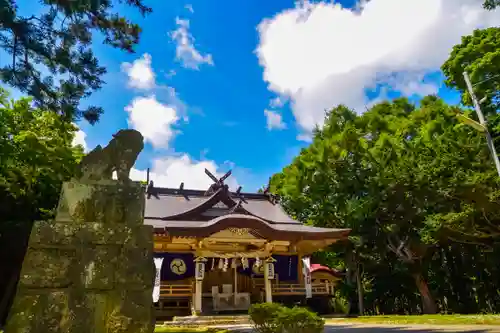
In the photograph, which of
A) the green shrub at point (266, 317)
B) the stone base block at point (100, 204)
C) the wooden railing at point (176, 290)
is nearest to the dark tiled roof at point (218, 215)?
the wooden railing at point (176, 290)

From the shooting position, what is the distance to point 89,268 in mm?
4227

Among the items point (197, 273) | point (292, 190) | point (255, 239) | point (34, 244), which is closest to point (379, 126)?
point (292, 190)

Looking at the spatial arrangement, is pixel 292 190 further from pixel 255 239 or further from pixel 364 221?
pixel 255 239

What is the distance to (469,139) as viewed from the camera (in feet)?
61.7

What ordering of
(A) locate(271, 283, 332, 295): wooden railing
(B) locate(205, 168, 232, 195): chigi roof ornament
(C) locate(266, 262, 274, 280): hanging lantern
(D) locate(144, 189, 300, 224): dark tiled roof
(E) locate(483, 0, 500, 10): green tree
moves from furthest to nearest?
(B) locate(205, 168, 232, 195): chigi roof ornament, (D) locate(144, 189, 300, 224): dark tiled roof, (A) locate(271, 283, 332, 295): wooden railing, (C) locate(266, 262, 274, 280): hanging lantern, (E) locate(483, 0, 500, 10): green tree

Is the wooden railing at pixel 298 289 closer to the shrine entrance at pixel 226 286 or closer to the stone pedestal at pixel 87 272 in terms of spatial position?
the shrine entrance at pixel 226 286

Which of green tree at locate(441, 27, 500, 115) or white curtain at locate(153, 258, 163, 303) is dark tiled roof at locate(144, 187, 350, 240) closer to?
white curtain at locate(153, 258, 163, 303)

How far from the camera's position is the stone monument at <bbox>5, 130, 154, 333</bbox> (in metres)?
4.00

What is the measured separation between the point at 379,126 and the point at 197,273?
16873 millimetres

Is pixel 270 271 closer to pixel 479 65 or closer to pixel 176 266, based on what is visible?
pixel 176 266

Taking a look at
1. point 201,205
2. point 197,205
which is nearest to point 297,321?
point 201,205

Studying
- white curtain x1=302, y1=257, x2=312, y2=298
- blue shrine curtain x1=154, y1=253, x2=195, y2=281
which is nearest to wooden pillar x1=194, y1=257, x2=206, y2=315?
blue shrine curtain x1=154, y1=253, x2=195, y2=281

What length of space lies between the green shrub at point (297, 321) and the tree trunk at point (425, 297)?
55.8 feet

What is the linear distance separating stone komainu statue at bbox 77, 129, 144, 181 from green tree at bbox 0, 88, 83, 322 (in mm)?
8446
